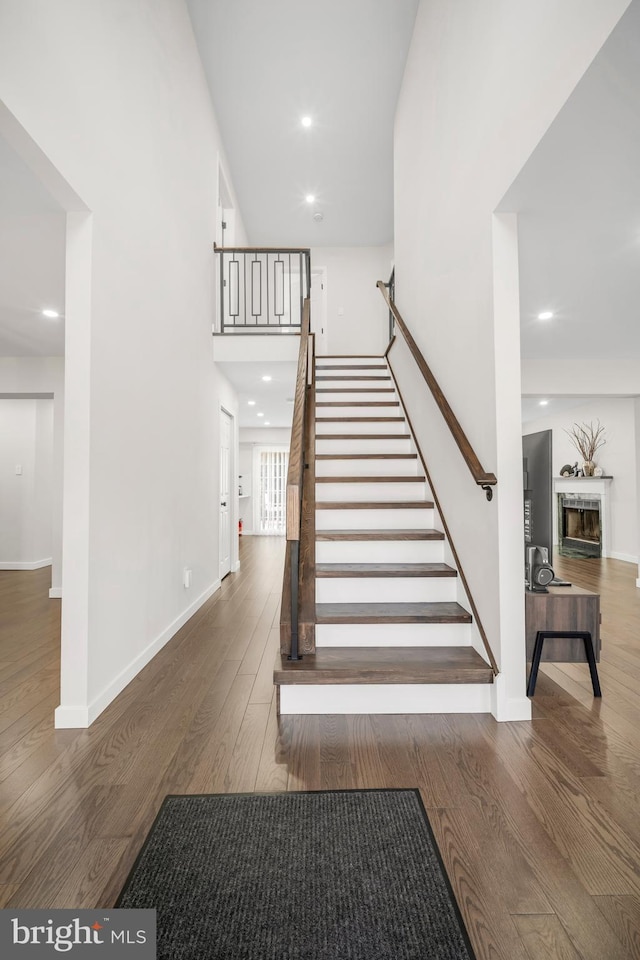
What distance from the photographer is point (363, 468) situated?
3.97 meters

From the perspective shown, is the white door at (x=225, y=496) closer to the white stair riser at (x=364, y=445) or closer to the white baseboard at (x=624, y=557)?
the white stair riser at (x=364, y=445)

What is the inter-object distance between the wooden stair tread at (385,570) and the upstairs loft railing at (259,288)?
2.52 meters

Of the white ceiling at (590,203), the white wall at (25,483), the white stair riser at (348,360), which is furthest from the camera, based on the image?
the white wall at (25,483)

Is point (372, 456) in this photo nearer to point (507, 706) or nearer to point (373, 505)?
point (373, 505)

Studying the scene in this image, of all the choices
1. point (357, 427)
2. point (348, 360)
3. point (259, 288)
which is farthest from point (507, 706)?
point (259, 288)

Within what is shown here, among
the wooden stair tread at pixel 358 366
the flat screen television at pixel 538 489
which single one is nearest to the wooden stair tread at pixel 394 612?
the flat screen television at pixel 538 489

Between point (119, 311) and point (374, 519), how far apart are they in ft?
6.83

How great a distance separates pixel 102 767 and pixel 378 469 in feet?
9.10

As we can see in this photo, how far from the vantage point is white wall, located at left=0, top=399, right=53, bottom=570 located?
6.46m

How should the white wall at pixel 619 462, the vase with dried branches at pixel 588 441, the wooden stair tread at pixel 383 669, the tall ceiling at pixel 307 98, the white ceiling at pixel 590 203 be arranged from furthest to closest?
the vase with dried branches at pixel 588 441 → the white wall at pixel 619 462 → the tall ceiling at pixel 307 98 → the wooden stair tread at pixel 383 669 → the white ceiling at pixel 590 203

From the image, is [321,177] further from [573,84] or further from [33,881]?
[33,881]

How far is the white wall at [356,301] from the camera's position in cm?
835

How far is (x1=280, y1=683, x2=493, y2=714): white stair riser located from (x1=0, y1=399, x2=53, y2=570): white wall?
5.57 meters

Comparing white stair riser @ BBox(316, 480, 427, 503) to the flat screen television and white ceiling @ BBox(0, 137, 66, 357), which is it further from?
white ceiling @ BBox(0, 137, 66, 357)
